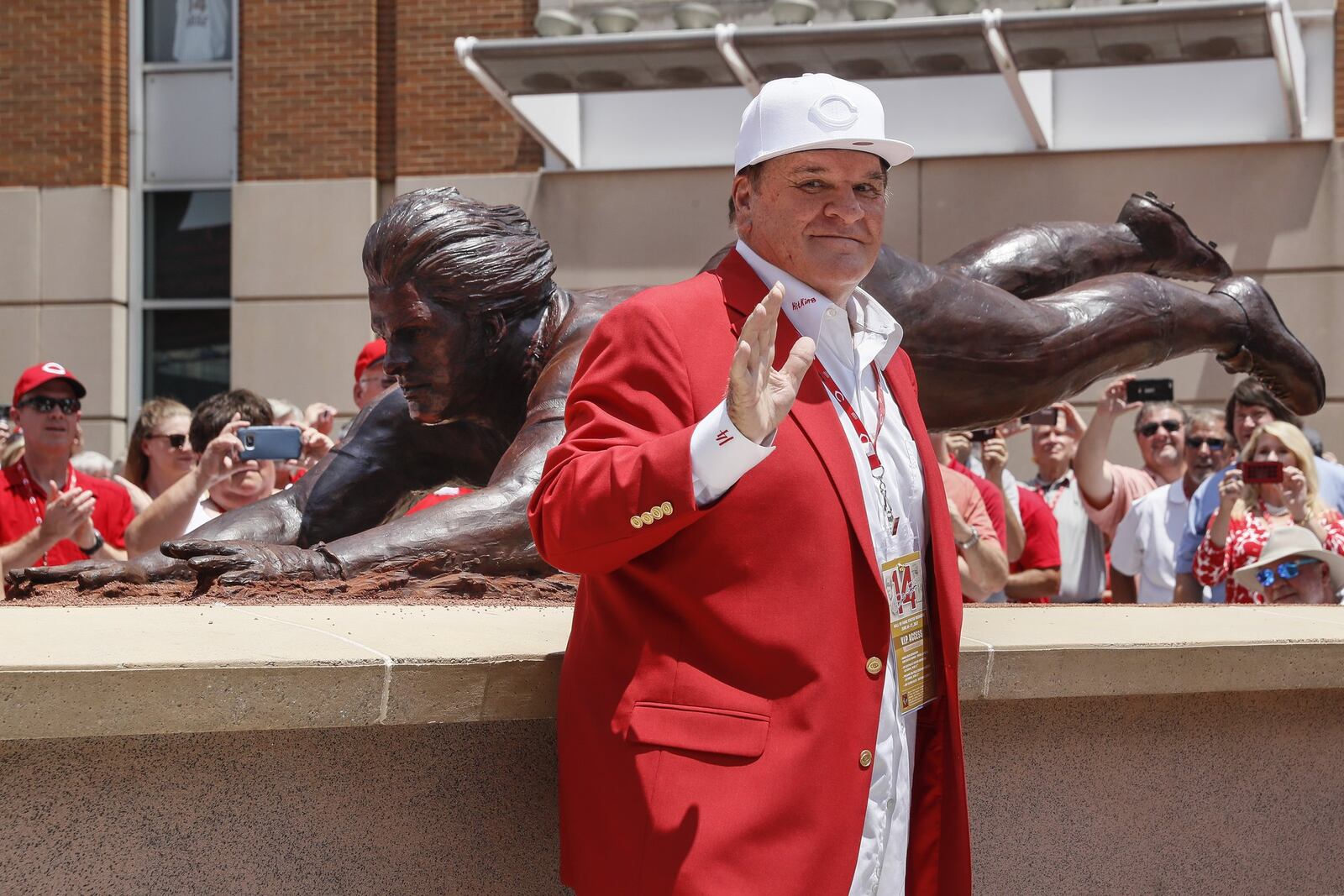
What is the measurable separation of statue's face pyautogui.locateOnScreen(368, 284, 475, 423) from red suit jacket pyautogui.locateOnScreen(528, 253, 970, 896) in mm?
1503

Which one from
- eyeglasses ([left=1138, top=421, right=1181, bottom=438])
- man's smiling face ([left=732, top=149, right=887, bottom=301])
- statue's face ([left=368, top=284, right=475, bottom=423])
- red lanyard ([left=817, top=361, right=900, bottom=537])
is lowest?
eyeglasses ([left=1138, top=421, right=1181, bottom=438])

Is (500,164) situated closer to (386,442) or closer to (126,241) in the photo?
(126,241)

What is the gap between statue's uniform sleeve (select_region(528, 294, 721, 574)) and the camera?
75.9 inches

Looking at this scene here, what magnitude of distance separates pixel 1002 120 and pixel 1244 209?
6.04ft

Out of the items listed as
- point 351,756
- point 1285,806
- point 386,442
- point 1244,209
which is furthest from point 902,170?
point 351,756

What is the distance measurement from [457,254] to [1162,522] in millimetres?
3932

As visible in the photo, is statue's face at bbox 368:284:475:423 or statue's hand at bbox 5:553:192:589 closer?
statue's hand at bbox 5:553:192:589

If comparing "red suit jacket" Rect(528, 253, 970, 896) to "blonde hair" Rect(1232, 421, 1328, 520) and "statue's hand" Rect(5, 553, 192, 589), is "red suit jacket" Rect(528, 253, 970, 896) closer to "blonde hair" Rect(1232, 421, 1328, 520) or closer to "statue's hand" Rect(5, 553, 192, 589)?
"statue's hand" Rect(5, 553, 192, 589)

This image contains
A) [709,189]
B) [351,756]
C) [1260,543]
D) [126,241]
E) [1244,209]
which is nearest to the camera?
[351,756]

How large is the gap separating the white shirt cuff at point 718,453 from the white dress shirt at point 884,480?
76mm

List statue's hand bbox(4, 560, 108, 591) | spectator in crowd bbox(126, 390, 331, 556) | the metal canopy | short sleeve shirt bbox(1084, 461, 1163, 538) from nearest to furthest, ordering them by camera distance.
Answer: statue's hand bbox(4, 560, 108, 591) < spectator in crowd bbox(126, 390, 331, 556) < short sleeve shirt bbox(1084, 461, 1163, 538) < the metal canopy

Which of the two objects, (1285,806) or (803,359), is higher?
(803,359)

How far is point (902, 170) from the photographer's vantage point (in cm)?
1155

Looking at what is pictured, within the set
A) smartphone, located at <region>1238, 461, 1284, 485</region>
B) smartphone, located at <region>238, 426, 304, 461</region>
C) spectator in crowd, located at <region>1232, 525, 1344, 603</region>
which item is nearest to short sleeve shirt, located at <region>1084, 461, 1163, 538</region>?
smartphone, located at <region>1238, 461, 1284, 485</region>
